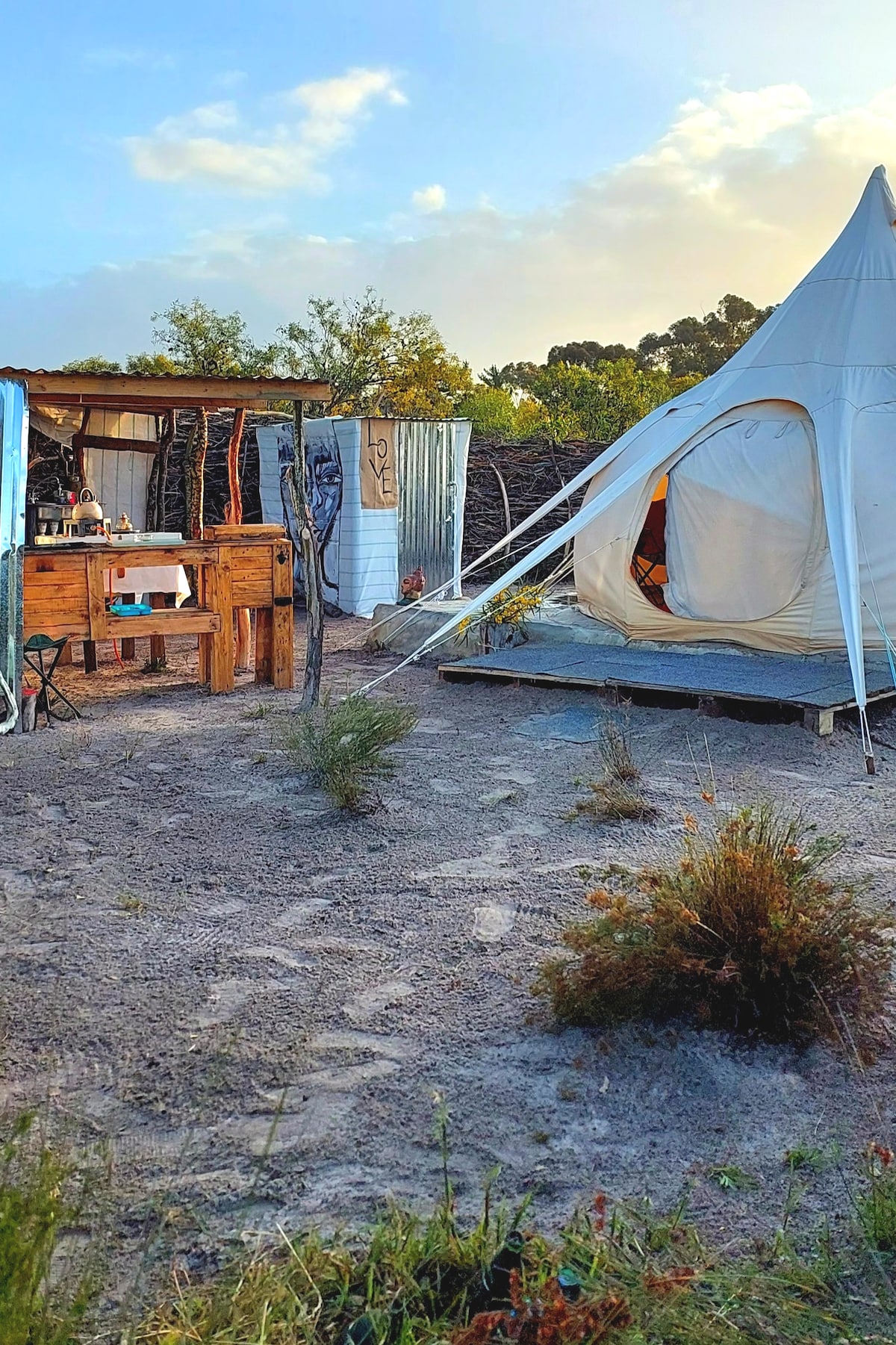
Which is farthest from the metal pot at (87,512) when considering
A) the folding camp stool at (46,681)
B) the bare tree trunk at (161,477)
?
the bare tree trunk at (161,477)

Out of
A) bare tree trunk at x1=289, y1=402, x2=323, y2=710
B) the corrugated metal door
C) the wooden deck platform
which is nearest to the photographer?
the wooden deck platform

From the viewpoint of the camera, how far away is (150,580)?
8.57 meters

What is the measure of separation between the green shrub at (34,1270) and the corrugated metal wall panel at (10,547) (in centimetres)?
503

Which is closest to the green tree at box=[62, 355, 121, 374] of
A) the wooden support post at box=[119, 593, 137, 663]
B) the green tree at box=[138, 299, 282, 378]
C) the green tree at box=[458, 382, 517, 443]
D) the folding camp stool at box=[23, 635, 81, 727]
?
the green tree at box=[138, 299, 282, 378]

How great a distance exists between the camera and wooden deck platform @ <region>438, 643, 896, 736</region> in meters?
6.79

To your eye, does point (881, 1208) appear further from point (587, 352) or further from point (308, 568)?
point (587, 352)

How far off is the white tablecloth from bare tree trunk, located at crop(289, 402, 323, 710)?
1197 mm

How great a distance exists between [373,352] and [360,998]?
65.5ft

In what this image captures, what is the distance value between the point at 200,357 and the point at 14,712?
17.4 metres

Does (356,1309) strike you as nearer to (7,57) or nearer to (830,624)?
(830,624)

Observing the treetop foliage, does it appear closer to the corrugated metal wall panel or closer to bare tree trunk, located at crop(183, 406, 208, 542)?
bare tree trunk, located at crop(183, 406, 208, 542)

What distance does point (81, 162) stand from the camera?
12.2 metres

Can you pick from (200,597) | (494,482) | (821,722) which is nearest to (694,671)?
(821,722)

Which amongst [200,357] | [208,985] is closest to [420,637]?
[208,985]
